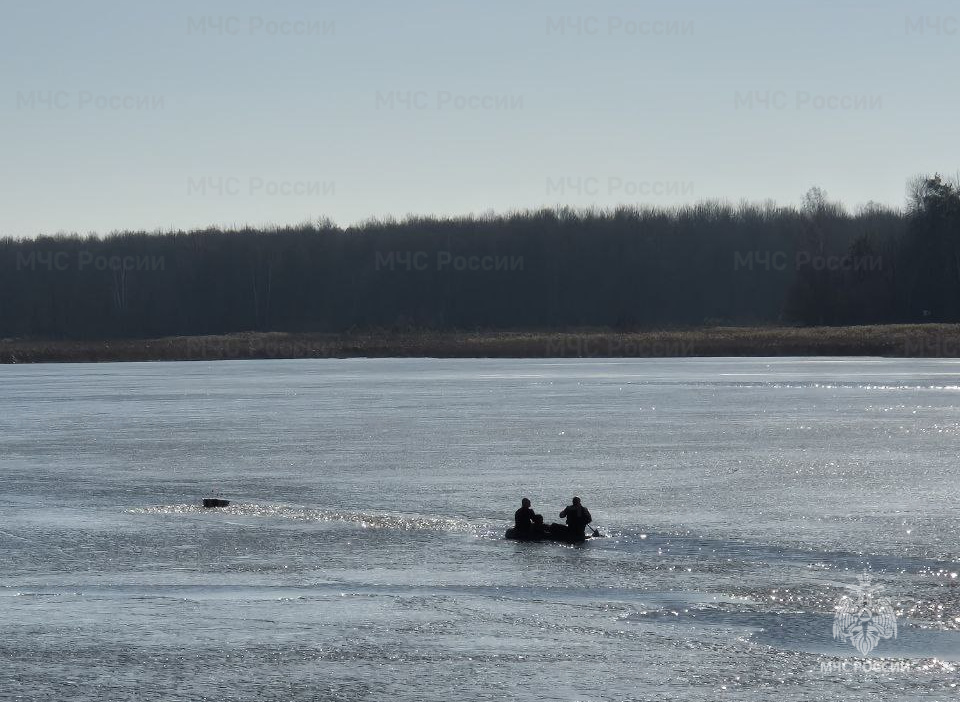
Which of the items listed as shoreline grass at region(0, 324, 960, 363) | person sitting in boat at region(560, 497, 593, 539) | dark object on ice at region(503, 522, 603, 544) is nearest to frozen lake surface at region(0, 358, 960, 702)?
dark object on ice at region(503, 522, 603, 544)

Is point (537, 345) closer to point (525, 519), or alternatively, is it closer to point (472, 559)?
point (525, 519)

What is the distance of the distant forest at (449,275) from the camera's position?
142 meters

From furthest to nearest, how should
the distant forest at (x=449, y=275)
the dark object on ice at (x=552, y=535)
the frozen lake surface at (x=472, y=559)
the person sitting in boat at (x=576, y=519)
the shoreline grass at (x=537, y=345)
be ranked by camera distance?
1. the distant forest at (x=449, y=275)
2. the shoreline grass at (x=537, y=345)
3. the dark object on ice at (x=552, y=535)
4. the person sitting in boat at (x=576, y=519)
5. the frozen lake surface at (x=472, y=559)

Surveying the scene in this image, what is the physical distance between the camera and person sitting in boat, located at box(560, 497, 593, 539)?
17734 mm

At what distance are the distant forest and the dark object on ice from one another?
353 ft

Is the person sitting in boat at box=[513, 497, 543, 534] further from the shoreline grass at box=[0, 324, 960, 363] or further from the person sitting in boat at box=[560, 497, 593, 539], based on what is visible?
the shoreline grass at box=[0, 324, 960, 363]

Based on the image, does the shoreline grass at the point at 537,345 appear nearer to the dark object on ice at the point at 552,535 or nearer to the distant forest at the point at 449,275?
the distant forest at the point at 449,275

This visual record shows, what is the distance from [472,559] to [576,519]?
177 cm

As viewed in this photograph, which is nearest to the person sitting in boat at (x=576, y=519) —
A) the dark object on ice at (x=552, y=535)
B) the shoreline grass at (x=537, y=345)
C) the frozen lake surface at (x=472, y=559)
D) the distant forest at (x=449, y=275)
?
the dark object on ice at (x=552, y=535)

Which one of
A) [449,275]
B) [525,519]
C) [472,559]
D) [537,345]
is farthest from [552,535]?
[449,275]

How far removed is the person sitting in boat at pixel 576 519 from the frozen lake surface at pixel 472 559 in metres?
0.38

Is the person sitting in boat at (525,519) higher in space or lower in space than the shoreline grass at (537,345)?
lower

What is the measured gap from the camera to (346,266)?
159 metres

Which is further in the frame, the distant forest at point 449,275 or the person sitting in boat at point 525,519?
the distant forest at point 449,275
